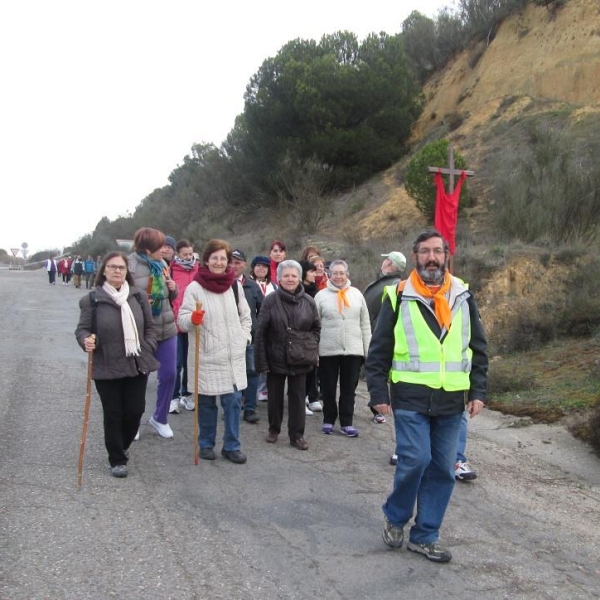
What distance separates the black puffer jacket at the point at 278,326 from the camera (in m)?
6.61

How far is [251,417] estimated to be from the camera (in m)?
7.54

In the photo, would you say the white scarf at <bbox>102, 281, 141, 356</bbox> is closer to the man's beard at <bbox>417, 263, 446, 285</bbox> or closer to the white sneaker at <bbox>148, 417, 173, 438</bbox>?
the white sneaker at <bbox>148, 417, 173, 438</bbox>

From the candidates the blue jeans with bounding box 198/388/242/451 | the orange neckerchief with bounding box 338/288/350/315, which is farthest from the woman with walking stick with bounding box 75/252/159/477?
the orange neckerchief with bounding box 338/288/350/315

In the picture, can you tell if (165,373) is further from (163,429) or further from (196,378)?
(196,378)

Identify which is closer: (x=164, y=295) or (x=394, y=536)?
(x=394, y=536)

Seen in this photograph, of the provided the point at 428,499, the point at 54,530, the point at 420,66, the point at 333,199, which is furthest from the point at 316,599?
the point at 420,66

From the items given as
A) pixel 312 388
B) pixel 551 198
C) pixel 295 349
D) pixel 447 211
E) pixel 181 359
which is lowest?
pixel 312 388

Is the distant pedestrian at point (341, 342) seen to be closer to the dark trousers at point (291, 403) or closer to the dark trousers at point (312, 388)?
the dark trousers at point (291, 403)

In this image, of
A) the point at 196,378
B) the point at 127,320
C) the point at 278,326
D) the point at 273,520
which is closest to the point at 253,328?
the point at 278,326

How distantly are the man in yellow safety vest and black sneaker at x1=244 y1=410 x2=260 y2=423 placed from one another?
3307 millimetres

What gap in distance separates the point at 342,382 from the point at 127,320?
2596 mm

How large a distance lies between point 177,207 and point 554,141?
33.8m

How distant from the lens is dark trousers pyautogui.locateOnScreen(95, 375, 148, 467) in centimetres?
555

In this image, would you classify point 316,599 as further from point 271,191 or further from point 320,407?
point 271,191
